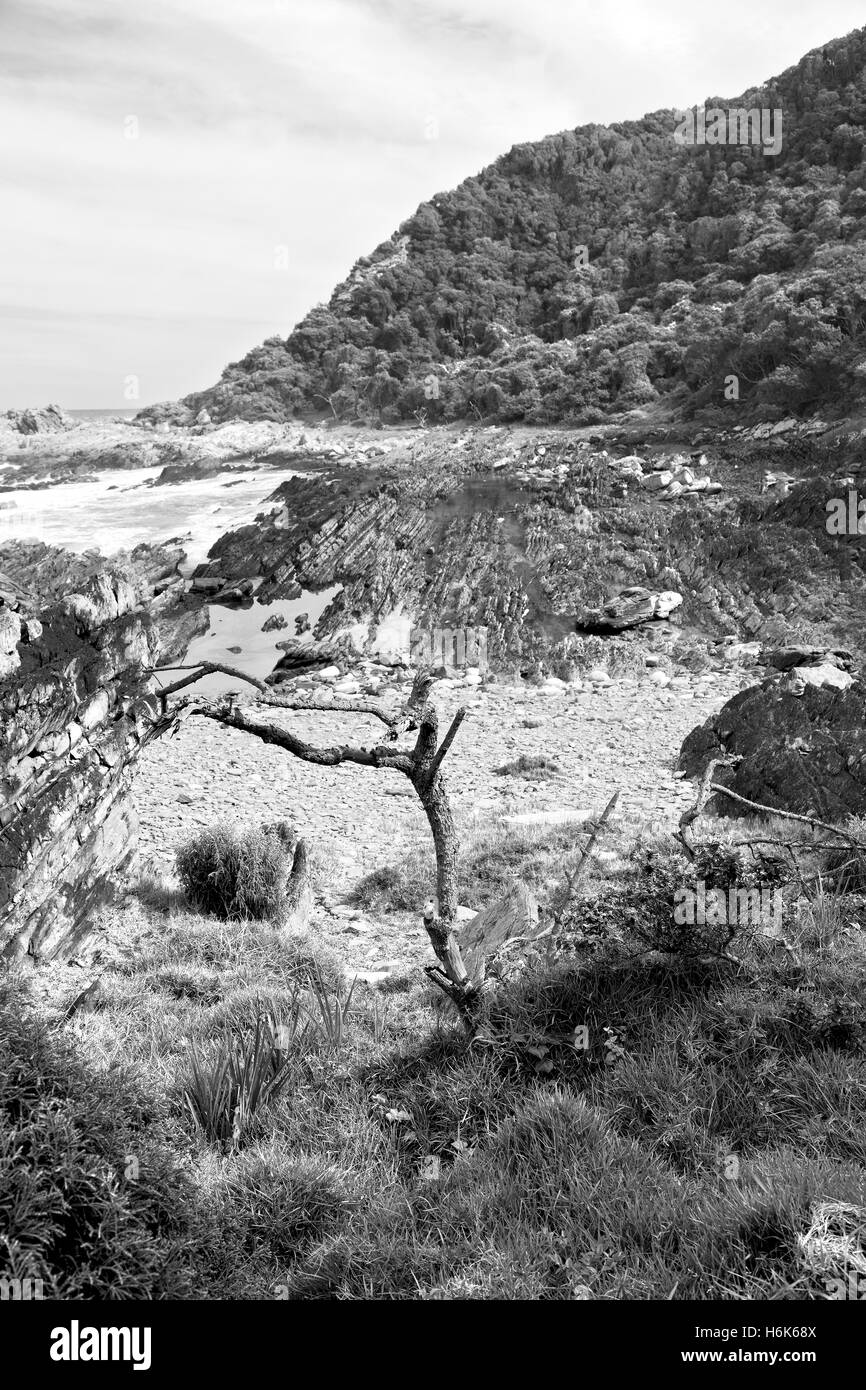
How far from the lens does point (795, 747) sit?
25.0ft

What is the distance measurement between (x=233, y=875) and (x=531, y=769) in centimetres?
492

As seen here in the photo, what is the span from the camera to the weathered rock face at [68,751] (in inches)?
215

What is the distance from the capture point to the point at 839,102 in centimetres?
5047

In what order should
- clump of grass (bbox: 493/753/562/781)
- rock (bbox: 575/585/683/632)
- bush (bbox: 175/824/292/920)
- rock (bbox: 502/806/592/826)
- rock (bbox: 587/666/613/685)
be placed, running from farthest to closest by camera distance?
rock (bbox: 575/585/683/632) < rock (bbox: 587/666/613/685) < clump of grass (bbox: 493/753/562/781) < rock (bbox: 502/806/592/826) < bush (bbox: 175/824/292/920)

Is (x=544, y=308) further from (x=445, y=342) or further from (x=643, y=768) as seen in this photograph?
(x=643, y=768)

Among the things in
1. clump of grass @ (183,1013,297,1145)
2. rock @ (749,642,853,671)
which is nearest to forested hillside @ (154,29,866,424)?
rock @ (749,642,853,671)

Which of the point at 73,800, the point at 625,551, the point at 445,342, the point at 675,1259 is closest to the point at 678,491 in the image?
the point at 625,551

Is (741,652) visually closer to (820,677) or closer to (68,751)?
(820,677)

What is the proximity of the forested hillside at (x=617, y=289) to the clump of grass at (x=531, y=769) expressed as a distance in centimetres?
2250

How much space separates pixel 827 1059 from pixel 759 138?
6259 centimetres

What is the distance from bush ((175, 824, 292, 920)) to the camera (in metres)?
6.50

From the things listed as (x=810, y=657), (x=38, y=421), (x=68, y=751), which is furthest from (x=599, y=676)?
(x=38, y=421)

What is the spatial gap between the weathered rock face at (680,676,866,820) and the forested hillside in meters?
22.5

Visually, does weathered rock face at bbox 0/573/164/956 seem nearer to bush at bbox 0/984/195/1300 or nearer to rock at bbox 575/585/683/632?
bush at bbox 0/984/195/1300
